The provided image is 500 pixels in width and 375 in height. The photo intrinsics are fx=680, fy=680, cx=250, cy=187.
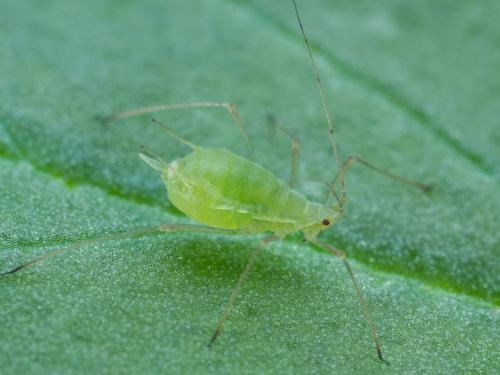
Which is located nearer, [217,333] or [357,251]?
[217,333]

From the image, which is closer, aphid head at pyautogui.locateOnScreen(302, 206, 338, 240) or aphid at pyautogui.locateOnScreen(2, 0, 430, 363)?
aphid at pyautogui.locateOnScreen(2, 0, 430, 363)

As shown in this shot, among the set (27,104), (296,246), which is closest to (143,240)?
(296,246)

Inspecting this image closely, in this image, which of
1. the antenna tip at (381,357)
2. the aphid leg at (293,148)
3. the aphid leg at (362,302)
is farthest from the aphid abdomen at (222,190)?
the antenna tip at (381,357)

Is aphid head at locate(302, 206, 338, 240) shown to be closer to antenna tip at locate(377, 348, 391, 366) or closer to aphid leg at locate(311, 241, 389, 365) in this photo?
aphid leg at locate(311, 241, 389, 365)

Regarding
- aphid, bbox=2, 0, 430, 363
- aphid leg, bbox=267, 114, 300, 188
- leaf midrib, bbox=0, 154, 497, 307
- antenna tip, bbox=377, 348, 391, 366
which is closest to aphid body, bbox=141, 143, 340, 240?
aphid, bbox=2, 0, 430, 363

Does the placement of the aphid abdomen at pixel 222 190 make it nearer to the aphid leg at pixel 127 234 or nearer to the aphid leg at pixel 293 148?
the aphid leg at pixel 127 234

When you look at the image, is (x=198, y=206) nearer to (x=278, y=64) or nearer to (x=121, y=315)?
(x=121, y=315)
